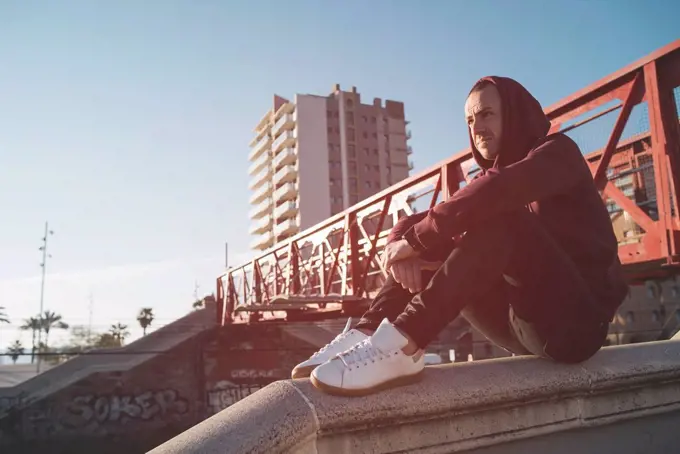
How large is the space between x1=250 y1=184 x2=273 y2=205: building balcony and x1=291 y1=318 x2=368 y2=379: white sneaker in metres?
68.2

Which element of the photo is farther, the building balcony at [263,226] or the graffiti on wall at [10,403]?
the building balcony at [263,226]

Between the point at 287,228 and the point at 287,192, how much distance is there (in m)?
4.47

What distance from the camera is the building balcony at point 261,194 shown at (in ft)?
230

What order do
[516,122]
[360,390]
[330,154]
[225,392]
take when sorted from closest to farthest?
1. [360,390]
2. [516,122]
3. [225,392]
4. [330,154]

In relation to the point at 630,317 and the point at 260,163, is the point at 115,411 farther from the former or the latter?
the point at 260,163

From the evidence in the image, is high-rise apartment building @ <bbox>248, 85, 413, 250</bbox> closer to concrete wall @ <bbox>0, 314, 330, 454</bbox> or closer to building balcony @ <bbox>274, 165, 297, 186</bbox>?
building balcony @ <bbox>274, 165, 297, 186</bbox>

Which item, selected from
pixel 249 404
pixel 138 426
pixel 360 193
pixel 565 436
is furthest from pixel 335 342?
pixel 360 193

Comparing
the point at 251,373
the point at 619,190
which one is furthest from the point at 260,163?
the point at 619,190

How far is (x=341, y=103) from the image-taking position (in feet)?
205

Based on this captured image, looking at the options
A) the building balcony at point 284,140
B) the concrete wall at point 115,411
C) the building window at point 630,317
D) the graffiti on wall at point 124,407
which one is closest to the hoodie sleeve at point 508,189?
the building window at point 630,317

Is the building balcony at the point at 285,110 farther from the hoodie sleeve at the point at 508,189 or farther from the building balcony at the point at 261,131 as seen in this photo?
the hoodie sleeve at the point at 508,189

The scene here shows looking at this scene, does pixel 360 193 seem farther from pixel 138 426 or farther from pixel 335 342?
pixel 335 342

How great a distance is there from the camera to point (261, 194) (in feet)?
235

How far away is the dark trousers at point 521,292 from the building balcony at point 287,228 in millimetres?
58338
